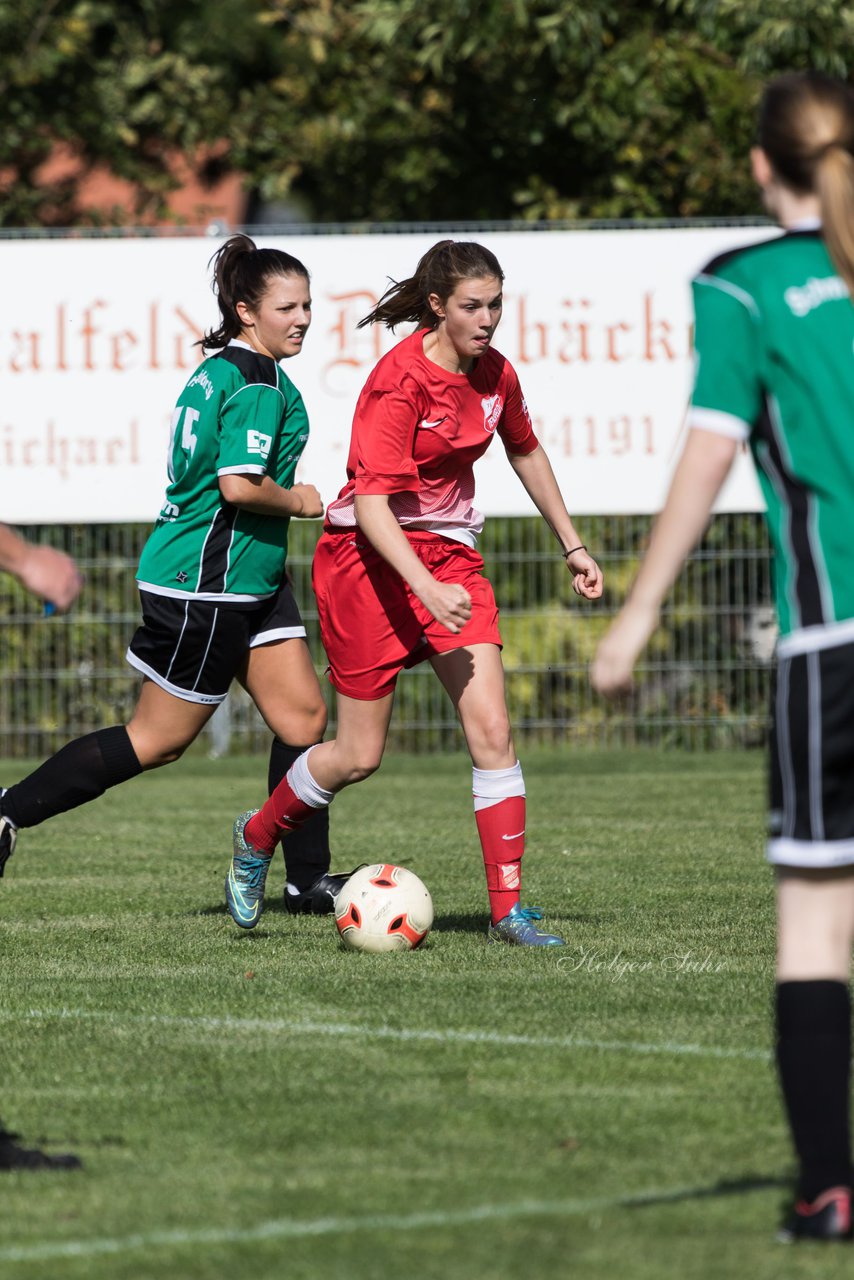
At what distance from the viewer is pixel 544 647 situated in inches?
550

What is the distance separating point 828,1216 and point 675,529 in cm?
111

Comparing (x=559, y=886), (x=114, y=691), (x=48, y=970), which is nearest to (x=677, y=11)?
(x=114, y=691)

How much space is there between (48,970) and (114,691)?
26.7 feet

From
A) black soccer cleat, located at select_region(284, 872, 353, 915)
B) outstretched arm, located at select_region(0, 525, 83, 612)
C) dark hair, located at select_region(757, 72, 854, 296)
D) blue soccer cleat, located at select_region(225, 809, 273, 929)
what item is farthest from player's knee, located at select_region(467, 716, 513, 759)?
dark hair, located at select_region(757, 72, 854, 296)

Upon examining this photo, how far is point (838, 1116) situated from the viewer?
10.7ft

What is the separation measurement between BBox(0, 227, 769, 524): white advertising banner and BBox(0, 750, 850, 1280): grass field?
5.43 m

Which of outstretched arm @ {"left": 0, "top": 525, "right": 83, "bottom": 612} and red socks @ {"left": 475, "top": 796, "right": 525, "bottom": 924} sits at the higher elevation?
outstretched arm @ {"left": 0, "top": 525, "right": 83, "bottom": 612}

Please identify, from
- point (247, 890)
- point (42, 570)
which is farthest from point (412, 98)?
point (42, 570)

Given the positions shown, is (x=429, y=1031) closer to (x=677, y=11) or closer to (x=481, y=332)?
(x=481, y=332)

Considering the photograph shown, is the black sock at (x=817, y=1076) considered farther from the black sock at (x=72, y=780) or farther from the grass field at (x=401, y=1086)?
the black sock at (x=72, y=780)

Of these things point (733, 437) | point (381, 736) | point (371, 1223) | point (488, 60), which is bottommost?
point (371, 1223)

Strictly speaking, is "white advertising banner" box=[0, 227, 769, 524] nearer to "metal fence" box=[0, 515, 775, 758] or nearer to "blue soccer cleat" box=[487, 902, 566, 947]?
"metal fence" box=[0, 515, 775, 758]

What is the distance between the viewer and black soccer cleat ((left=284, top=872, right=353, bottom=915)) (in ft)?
23.5

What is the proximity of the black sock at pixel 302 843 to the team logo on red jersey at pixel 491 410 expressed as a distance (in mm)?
1450
